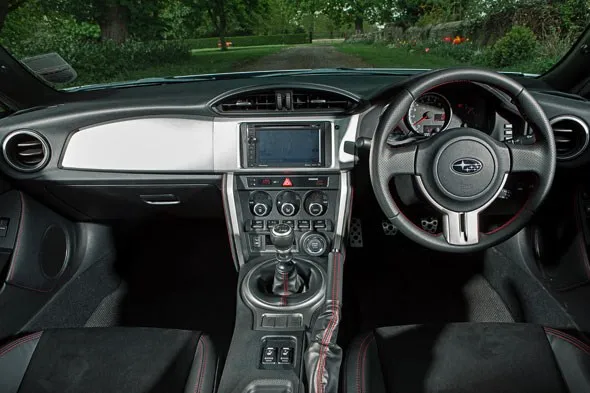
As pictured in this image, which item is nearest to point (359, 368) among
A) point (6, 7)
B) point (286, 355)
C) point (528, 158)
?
point (286, 355)

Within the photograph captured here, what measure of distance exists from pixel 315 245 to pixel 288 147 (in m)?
0.49

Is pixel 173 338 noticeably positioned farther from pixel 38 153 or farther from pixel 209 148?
pixel 38 153

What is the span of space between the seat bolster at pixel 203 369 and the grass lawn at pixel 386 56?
6.01 ft

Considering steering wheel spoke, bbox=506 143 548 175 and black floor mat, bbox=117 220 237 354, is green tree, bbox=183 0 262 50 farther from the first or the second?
steering wheel spoke, bbox=506 143 548 175

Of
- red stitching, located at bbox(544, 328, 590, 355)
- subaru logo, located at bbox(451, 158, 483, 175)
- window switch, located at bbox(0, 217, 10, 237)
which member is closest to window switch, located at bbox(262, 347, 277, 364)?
subaru logo, located at bbox(451, 158, 483, 175)

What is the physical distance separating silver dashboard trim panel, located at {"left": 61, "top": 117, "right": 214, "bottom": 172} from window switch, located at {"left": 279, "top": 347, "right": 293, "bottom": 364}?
943 mm

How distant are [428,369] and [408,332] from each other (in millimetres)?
198

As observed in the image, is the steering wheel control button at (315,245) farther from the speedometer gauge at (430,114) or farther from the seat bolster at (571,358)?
the seat bolster at (571,358)

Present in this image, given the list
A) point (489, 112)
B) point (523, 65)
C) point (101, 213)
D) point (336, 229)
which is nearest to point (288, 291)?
point (336, 229)

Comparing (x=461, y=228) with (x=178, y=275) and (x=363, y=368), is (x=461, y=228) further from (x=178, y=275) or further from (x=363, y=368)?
(x=178, y=275)

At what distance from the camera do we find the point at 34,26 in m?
4.52

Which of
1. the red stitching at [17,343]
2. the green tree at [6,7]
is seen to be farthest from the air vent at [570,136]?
the green tree at [6,7]

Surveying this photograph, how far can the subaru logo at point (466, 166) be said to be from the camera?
1.89 m

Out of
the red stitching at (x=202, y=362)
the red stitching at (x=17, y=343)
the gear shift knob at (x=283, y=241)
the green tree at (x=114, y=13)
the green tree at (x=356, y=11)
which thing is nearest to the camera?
the red stitching at (x=202, y=362)
